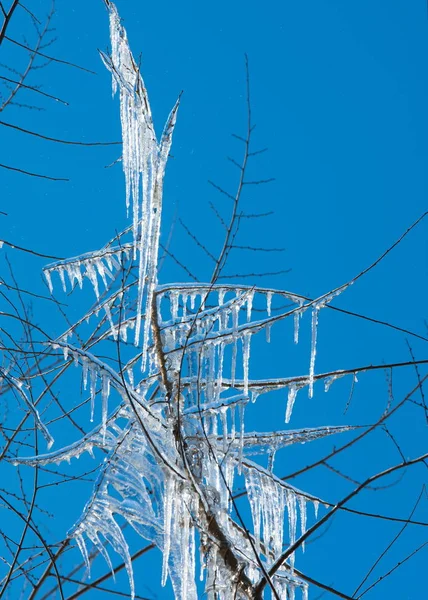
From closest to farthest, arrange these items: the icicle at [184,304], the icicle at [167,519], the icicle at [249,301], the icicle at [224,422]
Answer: the icicle at [167,519] < the icicle at [224,422] < the icicle at [249,301] < the icicle at [184,304]

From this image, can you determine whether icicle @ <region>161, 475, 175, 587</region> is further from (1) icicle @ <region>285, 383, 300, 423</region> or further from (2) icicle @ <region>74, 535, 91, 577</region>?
(1) icicle @ <region>285, 383, 300, 423</region>

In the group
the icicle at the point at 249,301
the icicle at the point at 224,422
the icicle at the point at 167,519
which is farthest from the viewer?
the icicle at the point at 249,301

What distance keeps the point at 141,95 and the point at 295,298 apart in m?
1.06

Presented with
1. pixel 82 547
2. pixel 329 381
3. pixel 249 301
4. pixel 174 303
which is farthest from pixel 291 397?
pixel 82 547

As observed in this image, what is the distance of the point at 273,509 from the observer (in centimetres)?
293

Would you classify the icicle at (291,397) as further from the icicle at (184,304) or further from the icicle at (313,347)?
the icicle at (184,304)

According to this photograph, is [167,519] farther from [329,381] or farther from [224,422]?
[329,381]

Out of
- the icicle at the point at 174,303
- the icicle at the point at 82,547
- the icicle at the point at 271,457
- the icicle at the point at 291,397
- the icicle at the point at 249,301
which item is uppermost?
the icicle at the point at 174,303

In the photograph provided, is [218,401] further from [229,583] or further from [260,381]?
[229,583]

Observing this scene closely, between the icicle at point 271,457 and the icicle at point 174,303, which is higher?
the icicle at point 174,303

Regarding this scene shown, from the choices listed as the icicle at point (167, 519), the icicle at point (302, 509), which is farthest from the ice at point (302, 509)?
the icicle at point (167, 519)

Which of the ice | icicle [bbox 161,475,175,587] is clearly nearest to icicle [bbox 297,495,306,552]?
the ice

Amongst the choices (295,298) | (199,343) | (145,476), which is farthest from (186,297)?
(145,476)

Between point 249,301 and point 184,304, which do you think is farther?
point 184,304
